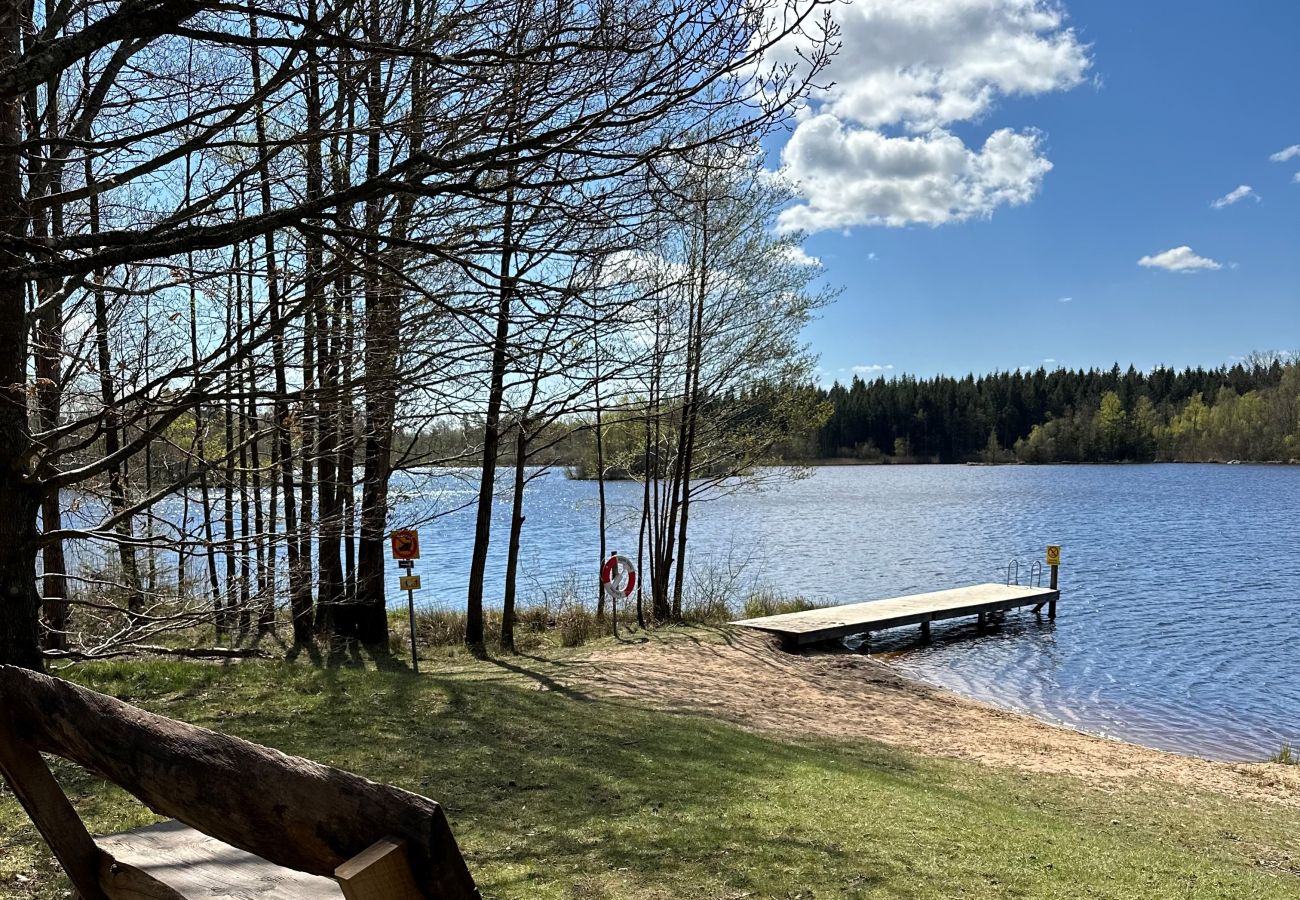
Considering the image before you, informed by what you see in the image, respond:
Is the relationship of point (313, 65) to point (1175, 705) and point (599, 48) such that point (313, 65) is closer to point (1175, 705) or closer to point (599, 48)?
point (599, 48)

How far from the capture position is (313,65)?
4.05 m

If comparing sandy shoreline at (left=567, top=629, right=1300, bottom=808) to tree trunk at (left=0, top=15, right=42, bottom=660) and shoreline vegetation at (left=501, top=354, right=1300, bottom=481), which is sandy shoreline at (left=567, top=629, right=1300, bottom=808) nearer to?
tree trunk at (left=0, top=15, right=42, bottom=660)

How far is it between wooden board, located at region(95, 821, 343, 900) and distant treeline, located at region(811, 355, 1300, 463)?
108 m

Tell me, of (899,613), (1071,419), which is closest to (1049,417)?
(1071,419)

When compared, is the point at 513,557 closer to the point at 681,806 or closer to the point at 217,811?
the point at 681,806

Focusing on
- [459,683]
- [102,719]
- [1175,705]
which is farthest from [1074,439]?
[102,719]

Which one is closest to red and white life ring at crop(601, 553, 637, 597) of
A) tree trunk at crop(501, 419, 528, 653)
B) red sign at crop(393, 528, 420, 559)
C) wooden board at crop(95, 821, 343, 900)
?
tree trunk at crop(501, 419, 528, 653)

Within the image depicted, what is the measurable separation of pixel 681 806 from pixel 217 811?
4.61 meters

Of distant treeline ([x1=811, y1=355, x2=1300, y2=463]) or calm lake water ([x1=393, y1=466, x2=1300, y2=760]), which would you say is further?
distant treeline ([x1=811, y1=355, x2=1300, y2=463])

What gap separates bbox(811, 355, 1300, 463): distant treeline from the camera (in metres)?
110

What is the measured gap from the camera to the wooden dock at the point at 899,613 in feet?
59.5

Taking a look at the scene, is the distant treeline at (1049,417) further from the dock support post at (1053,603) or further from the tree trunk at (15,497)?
the tree trunk at (15,497)

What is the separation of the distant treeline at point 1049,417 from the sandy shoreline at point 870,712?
95.3 metres

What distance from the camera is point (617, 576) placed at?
16609 mm
